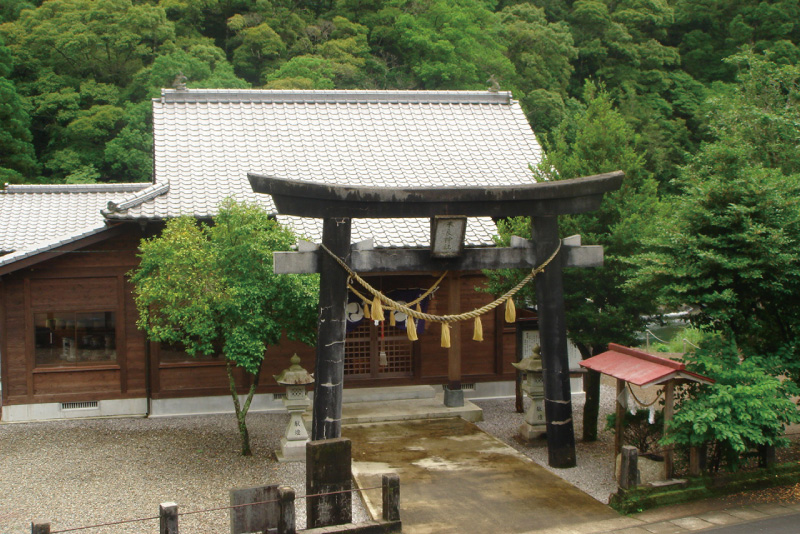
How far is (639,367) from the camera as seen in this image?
33.3 feet

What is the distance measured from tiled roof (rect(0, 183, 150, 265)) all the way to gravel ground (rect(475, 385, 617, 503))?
9953mm

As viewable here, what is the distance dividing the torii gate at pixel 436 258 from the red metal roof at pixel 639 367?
70 centimetres

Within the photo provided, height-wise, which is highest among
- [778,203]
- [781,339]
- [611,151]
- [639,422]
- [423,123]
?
[423,123]

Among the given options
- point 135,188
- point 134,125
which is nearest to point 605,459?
point 135,188

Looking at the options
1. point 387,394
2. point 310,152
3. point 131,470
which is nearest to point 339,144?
point 310,152

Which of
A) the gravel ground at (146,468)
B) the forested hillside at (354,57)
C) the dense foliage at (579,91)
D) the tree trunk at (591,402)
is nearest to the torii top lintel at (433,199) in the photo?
the dense foliage at (579,91)

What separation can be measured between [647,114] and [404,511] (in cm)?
3292

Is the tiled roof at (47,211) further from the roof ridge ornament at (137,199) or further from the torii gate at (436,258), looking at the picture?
the torii gate at (436,258)

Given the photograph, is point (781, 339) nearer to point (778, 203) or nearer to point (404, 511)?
point (778, 203)

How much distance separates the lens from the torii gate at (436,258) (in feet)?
32.2

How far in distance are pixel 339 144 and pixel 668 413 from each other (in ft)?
35.0

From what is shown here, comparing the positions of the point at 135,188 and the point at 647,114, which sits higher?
the point at 647,114

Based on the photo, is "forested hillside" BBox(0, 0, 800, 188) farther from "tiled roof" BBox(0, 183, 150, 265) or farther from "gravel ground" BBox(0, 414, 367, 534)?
"gravel ground" BBox(0, 414, 367, 534)

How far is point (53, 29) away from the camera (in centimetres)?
3584
